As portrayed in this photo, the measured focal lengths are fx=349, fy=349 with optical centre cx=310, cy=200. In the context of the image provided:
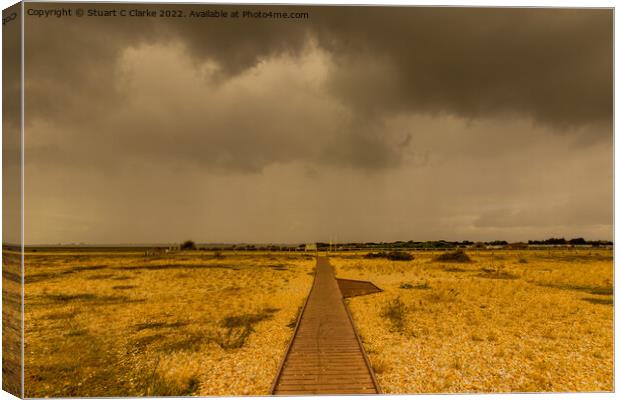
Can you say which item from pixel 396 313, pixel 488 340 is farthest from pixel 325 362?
pixel 396 313

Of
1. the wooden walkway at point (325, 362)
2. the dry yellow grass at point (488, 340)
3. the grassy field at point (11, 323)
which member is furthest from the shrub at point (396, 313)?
the grassy field at point (11, 323)

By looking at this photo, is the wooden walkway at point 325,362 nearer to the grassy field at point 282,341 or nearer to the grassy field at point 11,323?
the grassy field at point 282,341

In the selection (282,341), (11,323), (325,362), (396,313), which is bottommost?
(396,313)

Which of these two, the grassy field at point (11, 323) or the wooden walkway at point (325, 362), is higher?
the grassy field at point (11, 323)

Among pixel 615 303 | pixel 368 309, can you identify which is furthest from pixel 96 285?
pixel 615 303

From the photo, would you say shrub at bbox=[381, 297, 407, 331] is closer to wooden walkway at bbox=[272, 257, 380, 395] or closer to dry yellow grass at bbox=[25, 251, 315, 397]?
Result: wooden walkway at bbox=[272, 257, 380, 395]

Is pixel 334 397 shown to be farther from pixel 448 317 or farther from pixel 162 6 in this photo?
pixel 162 6

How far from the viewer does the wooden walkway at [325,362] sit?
8.00m

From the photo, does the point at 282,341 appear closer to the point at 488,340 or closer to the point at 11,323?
the point at 488,340

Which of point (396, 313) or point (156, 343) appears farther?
point (396, 313)

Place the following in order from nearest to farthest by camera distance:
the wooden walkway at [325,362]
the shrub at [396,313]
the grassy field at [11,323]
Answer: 1. the grassy field at [11,323]
2. the wooden walkway at [325,362]
3. the shrub at [396,313]

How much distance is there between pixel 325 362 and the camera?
8938 mm

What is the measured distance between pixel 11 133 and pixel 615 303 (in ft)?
50.5

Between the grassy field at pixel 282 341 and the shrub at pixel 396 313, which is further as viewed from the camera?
the shrub at pixel 396 313
